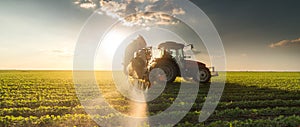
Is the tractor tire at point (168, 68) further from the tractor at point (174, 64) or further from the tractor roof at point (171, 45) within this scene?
the tractor roof at point (171, 45)

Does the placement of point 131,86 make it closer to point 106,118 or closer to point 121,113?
point 121,113

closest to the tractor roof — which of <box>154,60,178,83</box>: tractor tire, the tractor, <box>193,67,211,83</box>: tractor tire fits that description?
the tractor

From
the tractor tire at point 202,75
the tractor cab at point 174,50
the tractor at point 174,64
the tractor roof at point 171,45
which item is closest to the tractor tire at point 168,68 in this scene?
the tractor at point 174,64

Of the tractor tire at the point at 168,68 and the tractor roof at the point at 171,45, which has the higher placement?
the tractor roof at the point at 171,45

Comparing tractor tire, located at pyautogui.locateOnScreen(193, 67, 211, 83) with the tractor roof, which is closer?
the tractor roof

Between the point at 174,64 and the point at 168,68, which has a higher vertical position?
the point at 174,64

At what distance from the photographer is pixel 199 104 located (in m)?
10.5

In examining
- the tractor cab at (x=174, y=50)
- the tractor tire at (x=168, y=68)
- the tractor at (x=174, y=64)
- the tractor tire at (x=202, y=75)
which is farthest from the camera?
the tractor tire at (x=202, y=75)

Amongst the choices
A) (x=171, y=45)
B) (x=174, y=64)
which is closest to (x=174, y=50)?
(x=171, y=45)

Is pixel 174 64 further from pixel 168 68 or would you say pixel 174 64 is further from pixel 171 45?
pixel 171 45

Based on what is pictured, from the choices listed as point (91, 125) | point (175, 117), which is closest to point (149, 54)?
point (175, 117)

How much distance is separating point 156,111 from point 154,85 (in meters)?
→ 6.95

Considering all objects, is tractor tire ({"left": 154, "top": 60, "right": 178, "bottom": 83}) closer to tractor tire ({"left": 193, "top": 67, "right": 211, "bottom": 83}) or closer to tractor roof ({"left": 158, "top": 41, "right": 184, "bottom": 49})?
tractor roof ({"left": 158, "top": 41, "right": 184, "bottom": 49})

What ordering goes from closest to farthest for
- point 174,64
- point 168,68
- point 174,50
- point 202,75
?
point 168,68
point 174,64
point 174,50
point 202,75
